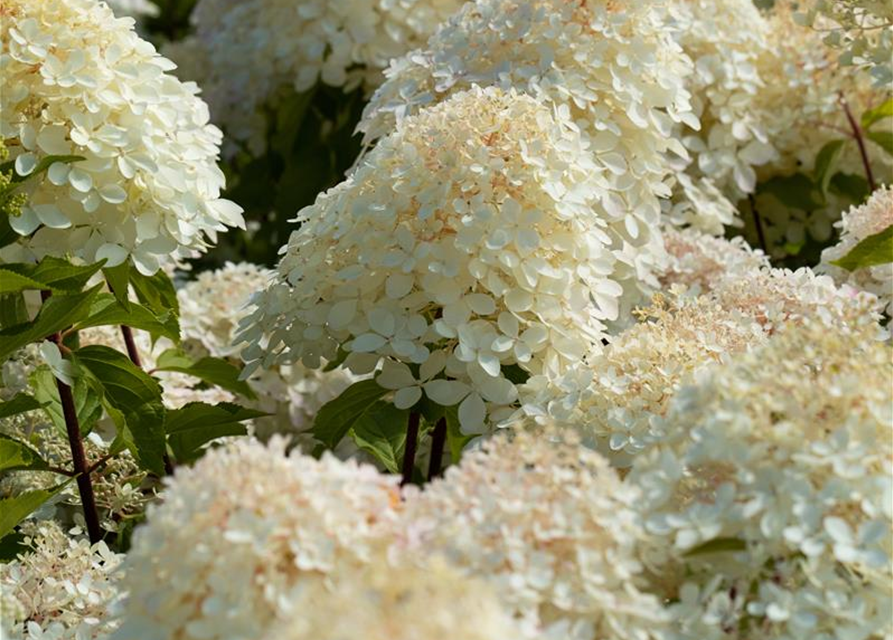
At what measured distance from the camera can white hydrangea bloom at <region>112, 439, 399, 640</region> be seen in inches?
41.4

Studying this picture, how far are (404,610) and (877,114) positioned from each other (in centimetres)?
186

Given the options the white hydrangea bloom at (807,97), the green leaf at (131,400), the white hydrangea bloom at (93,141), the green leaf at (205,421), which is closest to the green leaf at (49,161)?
the white hydrangea bloom at (93,141)

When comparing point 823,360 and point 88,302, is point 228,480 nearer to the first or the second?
point 823,360

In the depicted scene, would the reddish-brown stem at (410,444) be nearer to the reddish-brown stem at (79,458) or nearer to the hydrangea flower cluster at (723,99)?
the reddish-brown stem at (79,458)

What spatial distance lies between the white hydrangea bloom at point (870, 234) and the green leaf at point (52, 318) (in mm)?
982

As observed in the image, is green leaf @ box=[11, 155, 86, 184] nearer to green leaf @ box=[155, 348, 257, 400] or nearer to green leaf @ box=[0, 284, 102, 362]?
green leaf @ box=[0, 284, 102, 362]

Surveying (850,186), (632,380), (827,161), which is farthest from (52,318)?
(850,186)

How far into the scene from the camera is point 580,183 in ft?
5.73

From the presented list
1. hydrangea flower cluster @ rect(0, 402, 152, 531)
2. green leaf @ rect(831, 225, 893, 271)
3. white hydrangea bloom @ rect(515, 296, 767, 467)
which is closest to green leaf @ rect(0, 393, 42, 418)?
hydrangea flower cluster @ rect(0, 402, 152, 531)

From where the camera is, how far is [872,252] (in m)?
1.70

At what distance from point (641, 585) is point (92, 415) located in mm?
969

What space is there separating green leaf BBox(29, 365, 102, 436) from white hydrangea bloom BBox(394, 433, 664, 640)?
855 mm

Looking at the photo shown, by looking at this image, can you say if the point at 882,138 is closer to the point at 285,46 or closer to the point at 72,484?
the point at 285,46

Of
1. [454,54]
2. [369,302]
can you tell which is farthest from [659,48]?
[369,302]
